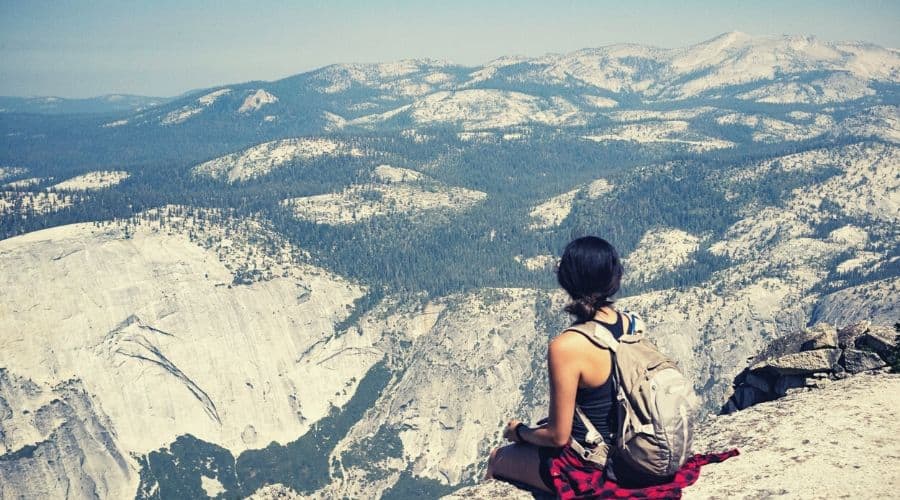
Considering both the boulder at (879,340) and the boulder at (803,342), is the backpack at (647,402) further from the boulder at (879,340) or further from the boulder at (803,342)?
the boulder at (803,342)

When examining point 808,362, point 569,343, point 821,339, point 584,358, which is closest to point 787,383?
point 808,362

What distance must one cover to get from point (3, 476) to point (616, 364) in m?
A: 177

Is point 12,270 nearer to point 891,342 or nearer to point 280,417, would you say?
point 280,417

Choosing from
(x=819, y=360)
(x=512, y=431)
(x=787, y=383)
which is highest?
(x=512, y=431)

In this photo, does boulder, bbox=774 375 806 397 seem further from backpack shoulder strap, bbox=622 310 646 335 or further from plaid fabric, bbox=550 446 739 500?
backpack shoulder strap, bbox=622 310 646 335

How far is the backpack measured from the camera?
15.1m

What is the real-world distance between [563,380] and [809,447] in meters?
14.2

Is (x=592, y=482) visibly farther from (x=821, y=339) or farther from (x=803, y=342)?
(x=803, y=342)

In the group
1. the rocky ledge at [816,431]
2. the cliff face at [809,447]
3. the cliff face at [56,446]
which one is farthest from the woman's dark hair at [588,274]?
the cliff face at [56,446]

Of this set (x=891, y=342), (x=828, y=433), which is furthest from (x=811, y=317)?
(x=828, y=433)

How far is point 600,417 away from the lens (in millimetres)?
16047

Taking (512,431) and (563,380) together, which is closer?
(563,380)

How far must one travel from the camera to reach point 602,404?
1577 centimetres

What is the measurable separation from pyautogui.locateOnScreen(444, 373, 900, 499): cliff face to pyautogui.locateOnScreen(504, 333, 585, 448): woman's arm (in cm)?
609
